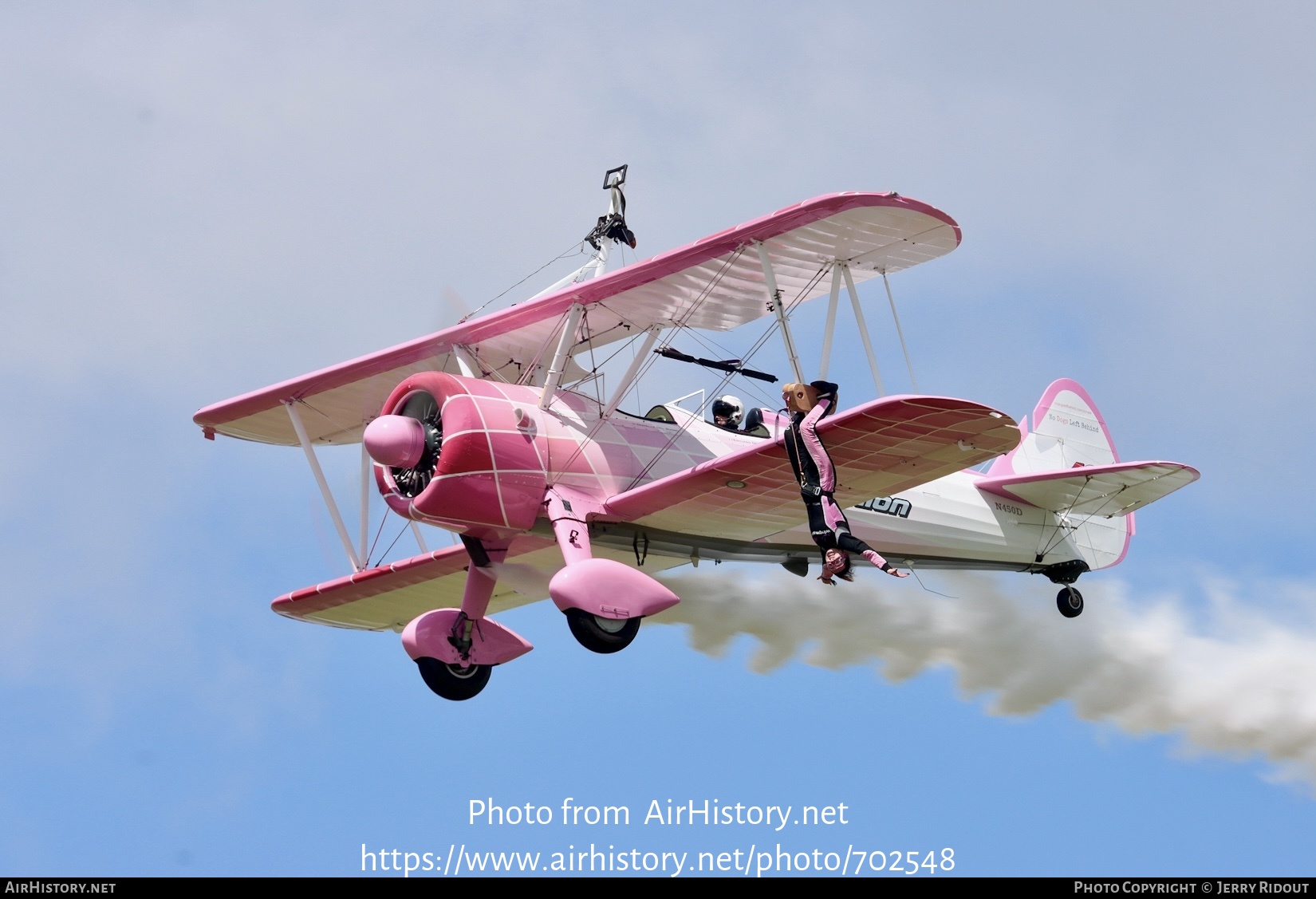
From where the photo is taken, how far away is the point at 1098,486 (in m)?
18.7

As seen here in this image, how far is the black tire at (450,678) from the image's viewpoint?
54.5ft

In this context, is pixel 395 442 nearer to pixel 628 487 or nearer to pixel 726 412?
pixel 628 487

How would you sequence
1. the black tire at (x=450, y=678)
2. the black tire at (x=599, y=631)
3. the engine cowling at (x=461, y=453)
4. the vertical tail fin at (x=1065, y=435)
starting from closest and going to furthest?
the black tire at (x=599, y=631), the engine cowling at (x=461, y=453), the black tire at (x=450, y=678), the vertical tail fin at (x=1065, y=435)

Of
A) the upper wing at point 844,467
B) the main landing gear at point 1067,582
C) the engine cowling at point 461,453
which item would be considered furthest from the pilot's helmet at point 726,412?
the main landing gear at point 1067,582

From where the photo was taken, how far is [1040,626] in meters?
20.3

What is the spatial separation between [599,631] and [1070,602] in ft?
22.5

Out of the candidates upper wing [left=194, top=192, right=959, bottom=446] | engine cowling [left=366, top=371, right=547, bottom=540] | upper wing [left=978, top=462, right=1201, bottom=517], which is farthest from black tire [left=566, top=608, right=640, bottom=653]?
A: upper wing [left=978, top=462, right=1201, bottom=517]

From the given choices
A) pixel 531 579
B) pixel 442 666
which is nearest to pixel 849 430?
pixel 531 579

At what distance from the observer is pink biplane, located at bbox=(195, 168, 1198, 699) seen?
48.2 ft

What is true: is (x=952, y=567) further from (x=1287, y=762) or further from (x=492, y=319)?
(x=492, y=319)

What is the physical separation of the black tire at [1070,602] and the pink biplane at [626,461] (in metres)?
0.06

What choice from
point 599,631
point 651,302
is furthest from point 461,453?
point 651,302

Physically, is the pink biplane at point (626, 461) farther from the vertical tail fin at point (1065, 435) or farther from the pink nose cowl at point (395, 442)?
the vertical tail fin at point (1065, 435)

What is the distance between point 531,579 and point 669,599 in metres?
1.85
